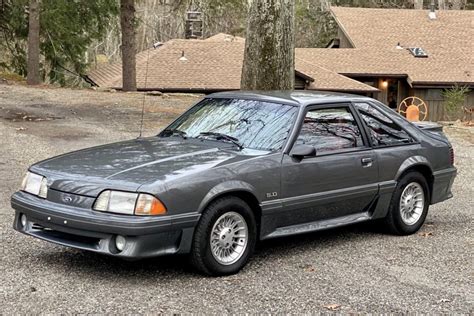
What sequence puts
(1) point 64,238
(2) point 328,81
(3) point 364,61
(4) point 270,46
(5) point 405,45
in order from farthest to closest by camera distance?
(5) point 405,45 → (3) point 364,61 → (2) point 328,81 → (4) point 270,46 → (1) point 64,238

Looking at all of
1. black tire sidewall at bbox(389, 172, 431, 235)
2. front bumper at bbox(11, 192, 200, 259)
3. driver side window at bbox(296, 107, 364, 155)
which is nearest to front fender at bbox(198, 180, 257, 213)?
front bumper at bbox(11, 192, 200, 259)

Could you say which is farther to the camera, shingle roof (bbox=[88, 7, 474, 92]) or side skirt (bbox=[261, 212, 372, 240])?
shingle roof (bbox=[88, 7, 474, 92])

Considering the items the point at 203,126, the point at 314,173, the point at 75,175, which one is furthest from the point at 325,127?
the point at 75,175

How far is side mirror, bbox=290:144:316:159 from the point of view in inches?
241

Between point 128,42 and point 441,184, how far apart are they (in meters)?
19.4

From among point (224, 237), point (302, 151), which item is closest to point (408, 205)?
point (302, 151)

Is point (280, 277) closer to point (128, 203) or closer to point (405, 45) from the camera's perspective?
point (128, 203)

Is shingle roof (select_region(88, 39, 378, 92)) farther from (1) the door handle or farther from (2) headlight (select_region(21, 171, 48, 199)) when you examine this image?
(2) headlight (select_region(21, 171, 48, 199))

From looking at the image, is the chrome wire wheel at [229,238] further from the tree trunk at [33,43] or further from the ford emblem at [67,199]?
the tree trunk at [33,43]

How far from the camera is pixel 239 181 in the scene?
567 centimetres

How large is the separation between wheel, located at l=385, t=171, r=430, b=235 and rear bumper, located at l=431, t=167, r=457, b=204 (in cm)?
12

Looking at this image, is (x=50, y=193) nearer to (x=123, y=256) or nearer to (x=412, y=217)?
(x=123, y=256)

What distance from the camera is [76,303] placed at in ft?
15.9

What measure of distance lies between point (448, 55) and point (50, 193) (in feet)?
112
